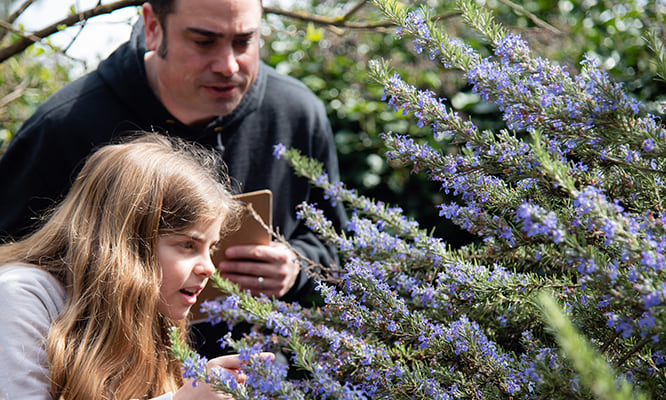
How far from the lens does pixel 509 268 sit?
133 centimetres

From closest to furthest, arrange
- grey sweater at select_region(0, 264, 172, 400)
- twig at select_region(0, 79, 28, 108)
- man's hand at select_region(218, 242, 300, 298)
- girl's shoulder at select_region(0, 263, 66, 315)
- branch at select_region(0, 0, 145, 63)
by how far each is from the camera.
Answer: grey sweater at select_region(0, 264, 172, 400)
girl's shoulder at select_region(0, 263, 66, 315)
man's hand at select_region(218, 242, 300, 298)
branch at select_region(0, 0, 145, 63)
twig at select_region(0, 79, 28, 108)

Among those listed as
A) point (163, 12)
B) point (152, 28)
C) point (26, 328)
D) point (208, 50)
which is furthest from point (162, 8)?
point (26, 328)

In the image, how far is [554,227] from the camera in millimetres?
873

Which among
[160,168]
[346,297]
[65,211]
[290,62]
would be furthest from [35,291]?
[290,62]

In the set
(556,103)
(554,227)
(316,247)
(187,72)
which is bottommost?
(316,247)

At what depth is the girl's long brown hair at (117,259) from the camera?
164 centimetres

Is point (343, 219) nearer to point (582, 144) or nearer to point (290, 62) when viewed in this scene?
point (582, 144)

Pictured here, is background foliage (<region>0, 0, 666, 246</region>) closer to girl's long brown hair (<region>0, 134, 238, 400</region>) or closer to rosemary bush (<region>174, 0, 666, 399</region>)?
girl's long brown hair (<region>0, 134, 238, 400</region>)

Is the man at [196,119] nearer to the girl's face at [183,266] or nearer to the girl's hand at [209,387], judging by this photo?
the girl's face at [183,266]

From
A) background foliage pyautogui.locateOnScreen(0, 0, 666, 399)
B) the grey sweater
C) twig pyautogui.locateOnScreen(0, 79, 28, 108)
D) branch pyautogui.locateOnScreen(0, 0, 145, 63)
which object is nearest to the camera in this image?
background foliage pyautogui.locateOnScreen(0, 0, 666, 399)

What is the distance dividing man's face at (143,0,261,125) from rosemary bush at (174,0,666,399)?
3.51 ft

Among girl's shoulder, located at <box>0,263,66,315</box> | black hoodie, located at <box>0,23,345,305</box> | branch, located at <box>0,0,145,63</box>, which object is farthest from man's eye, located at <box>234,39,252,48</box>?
girl's shoulder, located at <box>0,263,66,315</box>

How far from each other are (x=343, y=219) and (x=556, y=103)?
1623mm

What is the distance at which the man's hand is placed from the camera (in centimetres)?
202
